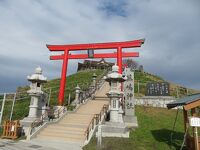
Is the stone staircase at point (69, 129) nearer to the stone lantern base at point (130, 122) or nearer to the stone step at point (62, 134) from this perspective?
the stone step at point (62, 134)

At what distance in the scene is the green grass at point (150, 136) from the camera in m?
10.6

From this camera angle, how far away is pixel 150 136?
12445 mm

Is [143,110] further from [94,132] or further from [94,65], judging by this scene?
[94,65]

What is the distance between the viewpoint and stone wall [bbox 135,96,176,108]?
22350 millimetres

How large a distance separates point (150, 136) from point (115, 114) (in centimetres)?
240

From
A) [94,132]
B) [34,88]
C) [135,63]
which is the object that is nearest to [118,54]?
[34,88]

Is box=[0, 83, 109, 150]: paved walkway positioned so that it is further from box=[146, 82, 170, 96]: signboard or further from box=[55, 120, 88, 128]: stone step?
box=[146, 82, 170, 96]: signboard

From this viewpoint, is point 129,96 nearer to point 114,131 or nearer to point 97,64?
point 114,131

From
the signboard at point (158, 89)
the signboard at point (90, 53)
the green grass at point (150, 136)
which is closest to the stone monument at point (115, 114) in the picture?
the green grass at point (150, 136)

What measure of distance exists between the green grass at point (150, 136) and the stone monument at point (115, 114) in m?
0.69

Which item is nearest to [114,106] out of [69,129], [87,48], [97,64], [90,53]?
[69,129]

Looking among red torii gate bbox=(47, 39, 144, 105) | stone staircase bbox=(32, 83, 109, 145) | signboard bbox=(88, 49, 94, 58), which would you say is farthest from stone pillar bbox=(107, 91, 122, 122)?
signboard bbox=(88, 49, 94, 58)

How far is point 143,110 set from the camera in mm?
19344

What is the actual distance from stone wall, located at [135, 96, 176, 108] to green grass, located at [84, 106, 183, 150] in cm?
392
